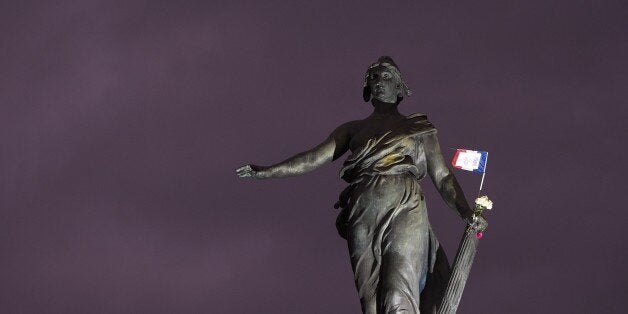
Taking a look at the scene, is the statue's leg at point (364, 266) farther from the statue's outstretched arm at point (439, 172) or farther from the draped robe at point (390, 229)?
the statue's outstretched arm at point (439, 172)

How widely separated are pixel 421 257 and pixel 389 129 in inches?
76.7

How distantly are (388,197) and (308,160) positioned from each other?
1525 mm

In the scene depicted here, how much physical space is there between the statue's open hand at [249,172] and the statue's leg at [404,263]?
2.07 meters

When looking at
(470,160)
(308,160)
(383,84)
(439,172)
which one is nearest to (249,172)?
(308,160)

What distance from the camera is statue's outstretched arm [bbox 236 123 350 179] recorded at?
16328 millimetres

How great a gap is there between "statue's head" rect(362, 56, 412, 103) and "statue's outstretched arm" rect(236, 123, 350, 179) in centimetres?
64

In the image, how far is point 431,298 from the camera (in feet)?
50.6

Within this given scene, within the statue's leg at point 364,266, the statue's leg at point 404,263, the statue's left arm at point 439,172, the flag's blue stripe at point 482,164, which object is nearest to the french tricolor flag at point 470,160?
the flag's blue stripe at point 482,164

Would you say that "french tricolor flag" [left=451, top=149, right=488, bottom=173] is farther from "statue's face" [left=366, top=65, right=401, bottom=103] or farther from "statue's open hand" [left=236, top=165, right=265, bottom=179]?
"statue's open hand" [left=236, top=165, right=265, bottom=179]

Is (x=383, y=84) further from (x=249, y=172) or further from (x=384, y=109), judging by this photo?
(x=249, y=172)

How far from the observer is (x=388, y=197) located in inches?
612

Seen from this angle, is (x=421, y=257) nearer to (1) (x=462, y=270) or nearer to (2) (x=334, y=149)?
(1) (x=462, y=270)

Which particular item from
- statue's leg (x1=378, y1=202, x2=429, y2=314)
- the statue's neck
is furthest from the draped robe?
the statue's neck

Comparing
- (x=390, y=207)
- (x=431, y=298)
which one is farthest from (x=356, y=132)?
(x=431, y=298)
